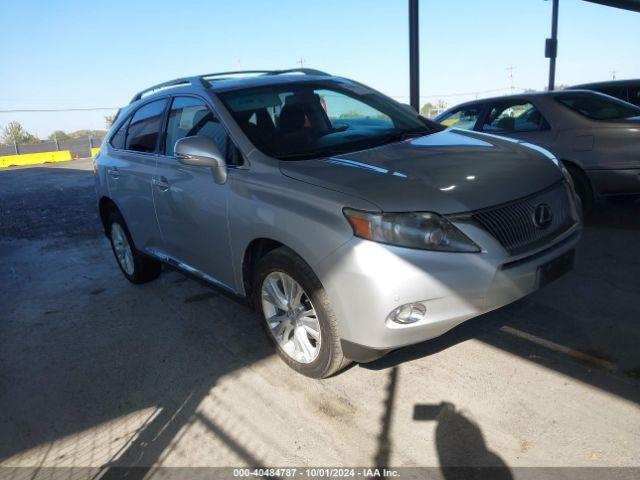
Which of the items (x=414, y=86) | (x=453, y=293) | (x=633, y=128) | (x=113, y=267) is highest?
(x=414, y=86)

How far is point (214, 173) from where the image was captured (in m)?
3.26

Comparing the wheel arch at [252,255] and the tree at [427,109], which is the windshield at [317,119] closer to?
the wheel arch at [252,255]

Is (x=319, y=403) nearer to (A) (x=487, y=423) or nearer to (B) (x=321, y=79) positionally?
(A) (x=487, y=423)

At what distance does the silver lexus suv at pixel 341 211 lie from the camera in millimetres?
2479

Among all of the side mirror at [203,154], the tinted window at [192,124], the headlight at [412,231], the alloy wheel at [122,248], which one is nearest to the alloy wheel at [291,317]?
the headlight at [412,231]

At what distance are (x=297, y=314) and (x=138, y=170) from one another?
7.10 ft

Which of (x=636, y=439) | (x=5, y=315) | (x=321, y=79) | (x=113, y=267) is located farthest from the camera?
(x=113, y=267)

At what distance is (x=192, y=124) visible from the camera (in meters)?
3.75

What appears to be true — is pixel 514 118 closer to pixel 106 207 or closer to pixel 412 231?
pixel 412 231

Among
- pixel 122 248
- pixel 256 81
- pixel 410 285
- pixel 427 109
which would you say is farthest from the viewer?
pixel 427 109

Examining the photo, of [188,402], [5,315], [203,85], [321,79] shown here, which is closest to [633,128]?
[321,79]

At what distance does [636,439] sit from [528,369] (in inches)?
26.8

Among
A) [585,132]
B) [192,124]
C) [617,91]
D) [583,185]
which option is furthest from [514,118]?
[192,124]

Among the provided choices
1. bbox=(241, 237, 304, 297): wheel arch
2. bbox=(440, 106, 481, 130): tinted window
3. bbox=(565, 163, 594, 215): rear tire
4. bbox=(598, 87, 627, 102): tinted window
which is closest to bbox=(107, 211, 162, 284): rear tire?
bbox=(241, 237, 304, 297): wheel arch
